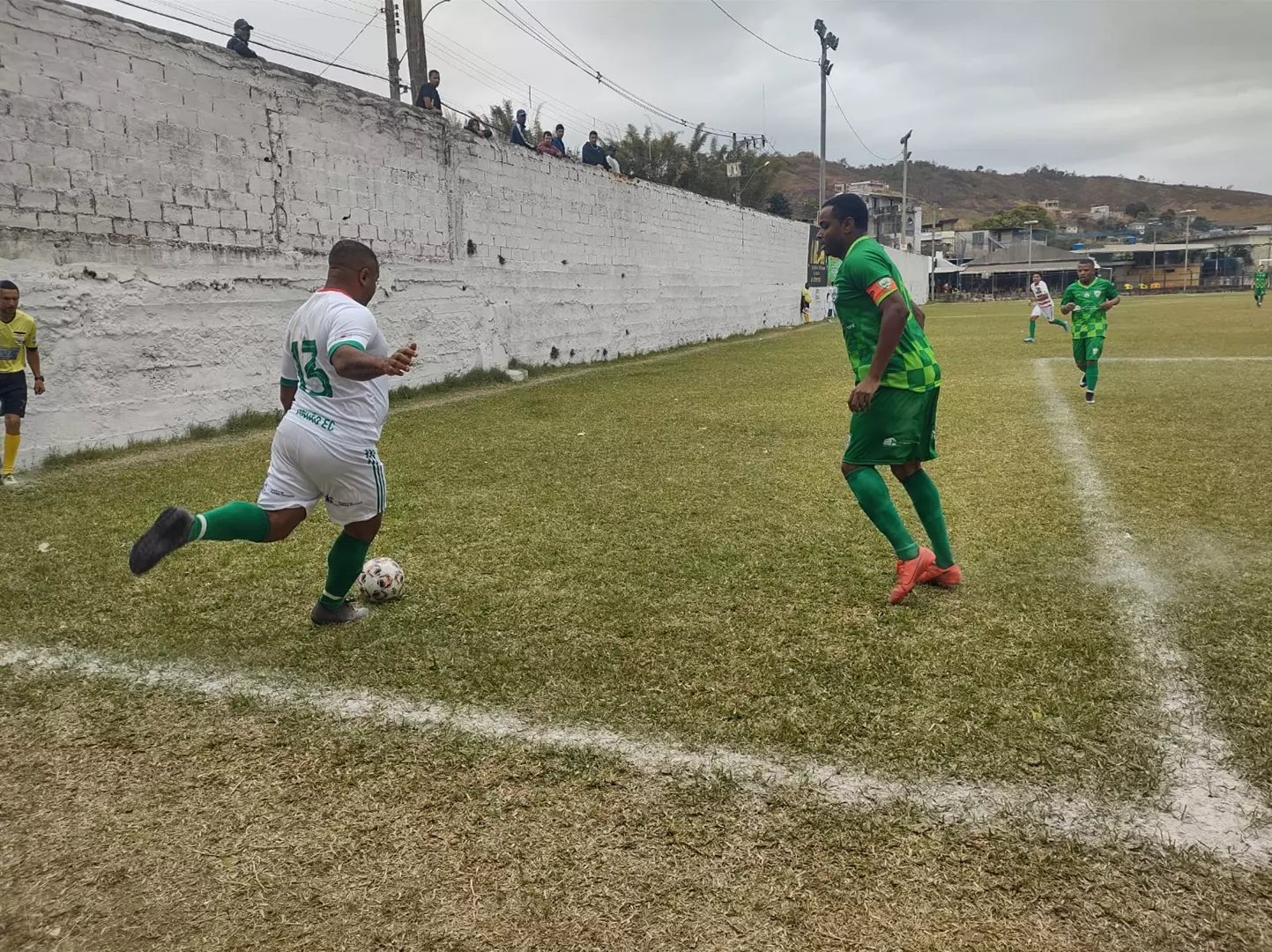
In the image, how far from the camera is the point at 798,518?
5.35 meters

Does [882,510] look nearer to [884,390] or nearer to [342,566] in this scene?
[884,390]

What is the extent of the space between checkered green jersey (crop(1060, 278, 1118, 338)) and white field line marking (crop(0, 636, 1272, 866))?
9.02 meters

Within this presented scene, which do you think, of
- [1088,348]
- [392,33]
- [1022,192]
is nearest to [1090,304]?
[1088,348]

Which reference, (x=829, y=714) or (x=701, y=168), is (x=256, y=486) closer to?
(x=829, y=714)

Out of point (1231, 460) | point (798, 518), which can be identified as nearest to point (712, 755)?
point (798, 518)

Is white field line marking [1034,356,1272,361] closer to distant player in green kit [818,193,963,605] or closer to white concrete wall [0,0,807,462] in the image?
white concrete wall [0,0,807,462]

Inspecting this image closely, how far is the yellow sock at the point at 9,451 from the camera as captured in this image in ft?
23.1

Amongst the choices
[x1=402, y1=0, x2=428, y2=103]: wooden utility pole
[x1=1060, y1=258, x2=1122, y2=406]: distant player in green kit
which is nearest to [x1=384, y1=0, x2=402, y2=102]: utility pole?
[x1=402, y1=0, x2=428, y2=103]: wooden utility pole

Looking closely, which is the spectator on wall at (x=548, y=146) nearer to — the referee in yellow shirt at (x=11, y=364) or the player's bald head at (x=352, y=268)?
the referee in yellow shirt at (x=11, y=364)

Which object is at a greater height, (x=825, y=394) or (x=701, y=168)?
(x=701, y=168)

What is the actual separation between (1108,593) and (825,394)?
7.92 m

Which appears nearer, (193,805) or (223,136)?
(193,805)

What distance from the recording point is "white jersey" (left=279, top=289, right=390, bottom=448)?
10.8 ft

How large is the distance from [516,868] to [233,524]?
2.01 m
